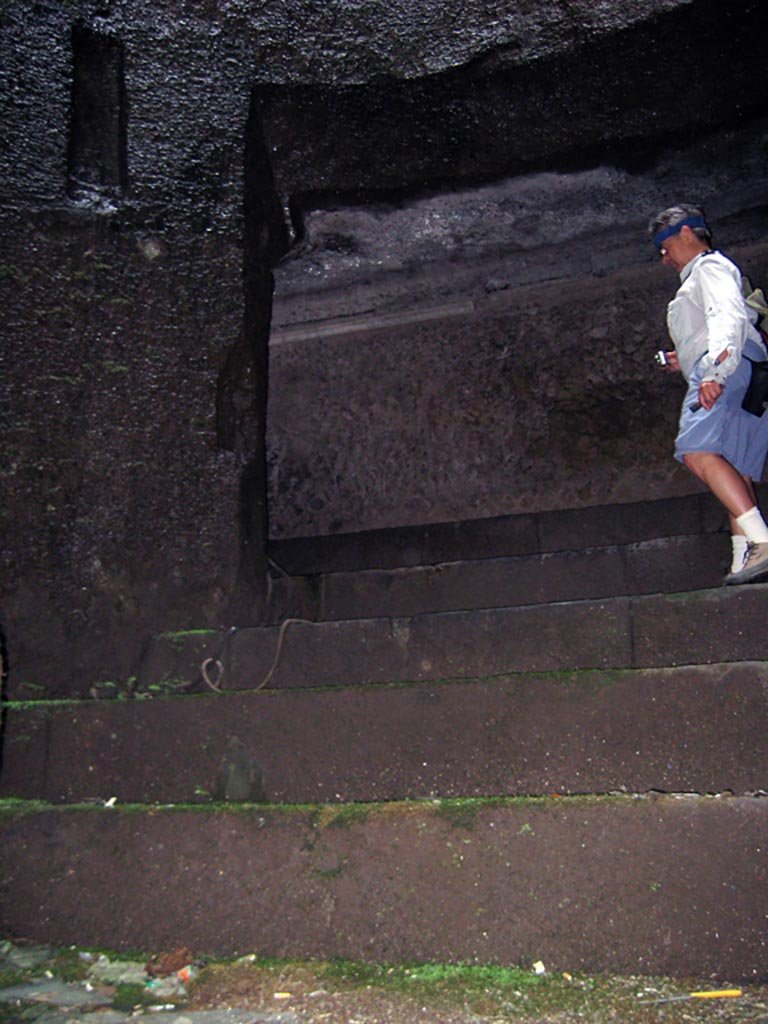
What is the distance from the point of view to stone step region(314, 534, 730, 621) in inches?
159

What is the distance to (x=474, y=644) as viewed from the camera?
281cm

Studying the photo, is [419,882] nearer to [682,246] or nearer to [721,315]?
[721,315]

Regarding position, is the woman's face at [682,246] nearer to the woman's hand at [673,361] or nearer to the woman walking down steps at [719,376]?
the woman walking down steps at [719,376]

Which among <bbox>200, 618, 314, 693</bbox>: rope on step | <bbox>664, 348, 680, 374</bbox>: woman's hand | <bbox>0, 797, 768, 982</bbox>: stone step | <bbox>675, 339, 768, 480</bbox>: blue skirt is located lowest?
<bbox>0, 797, 768, 982</bbox>: stone step

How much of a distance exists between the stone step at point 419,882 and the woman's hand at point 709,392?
167 cm

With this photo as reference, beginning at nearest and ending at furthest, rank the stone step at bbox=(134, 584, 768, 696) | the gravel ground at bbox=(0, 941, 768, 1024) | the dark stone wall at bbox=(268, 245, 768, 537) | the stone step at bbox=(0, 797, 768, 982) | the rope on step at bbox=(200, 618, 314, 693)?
the gravel ground at bbox=(0, 941, 768, 1024), the stone step at bbox=(0, 797, 768, 982), the stone step at bbox=(134, 584, 768, 696), the rope on step at bbox=(200, 618, 314, 693), the dark stone wall at bbox=(268, 245, 768, 537)

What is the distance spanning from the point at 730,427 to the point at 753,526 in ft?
1.35

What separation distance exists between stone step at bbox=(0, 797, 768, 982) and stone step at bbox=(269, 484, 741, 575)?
2.51m

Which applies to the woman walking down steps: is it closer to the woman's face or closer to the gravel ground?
the woman's face

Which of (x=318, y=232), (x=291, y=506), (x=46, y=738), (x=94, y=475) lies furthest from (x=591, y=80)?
(x=46, y=738)

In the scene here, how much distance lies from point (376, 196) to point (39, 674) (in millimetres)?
2514

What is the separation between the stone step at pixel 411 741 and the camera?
2125 millimetres

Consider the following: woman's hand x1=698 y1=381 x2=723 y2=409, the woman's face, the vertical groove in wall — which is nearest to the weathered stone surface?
woman's hand x1=698 y1=381 x2=723 y2=409

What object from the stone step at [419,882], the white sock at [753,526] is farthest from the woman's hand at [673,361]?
the stone step at [419,882]
